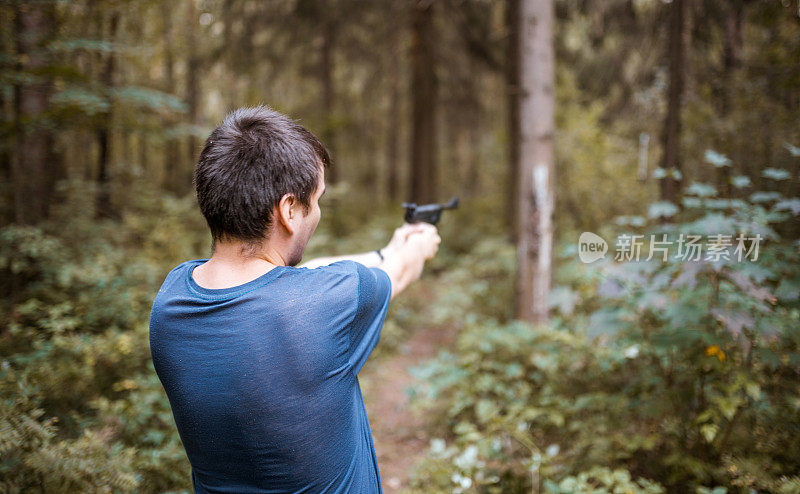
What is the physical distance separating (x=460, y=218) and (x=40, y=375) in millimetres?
9982

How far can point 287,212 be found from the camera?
1364 millimetres

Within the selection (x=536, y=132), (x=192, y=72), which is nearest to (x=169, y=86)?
(x=192, y=72)

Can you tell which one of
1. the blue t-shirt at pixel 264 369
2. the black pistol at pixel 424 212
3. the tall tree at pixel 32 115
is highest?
the tall tree at pixel 32 115

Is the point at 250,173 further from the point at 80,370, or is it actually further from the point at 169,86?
the point at 169,86

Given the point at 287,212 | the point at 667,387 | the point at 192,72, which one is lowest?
the point at 667,387

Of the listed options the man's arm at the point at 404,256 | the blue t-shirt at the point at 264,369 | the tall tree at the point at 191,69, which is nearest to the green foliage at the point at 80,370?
the blue t-shirt at the point at 264,369

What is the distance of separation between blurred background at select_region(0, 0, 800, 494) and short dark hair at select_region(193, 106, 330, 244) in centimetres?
34

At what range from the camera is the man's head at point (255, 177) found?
51.5 inches

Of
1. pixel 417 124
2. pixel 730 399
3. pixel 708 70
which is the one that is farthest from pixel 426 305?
pixel 708 70

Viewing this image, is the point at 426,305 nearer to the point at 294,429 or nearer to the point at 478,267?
the point at 478,267

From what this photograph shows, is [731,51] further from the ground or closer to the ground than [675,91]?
further from the ground

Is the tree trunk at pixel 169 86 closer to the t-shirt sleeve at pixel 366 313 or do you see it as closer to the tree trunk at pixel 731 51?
the t-shirt sleeve at pixel 366 313

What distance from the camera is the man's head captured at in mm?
1309

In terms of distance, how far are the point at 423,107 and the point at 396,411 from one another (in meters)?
7.33
